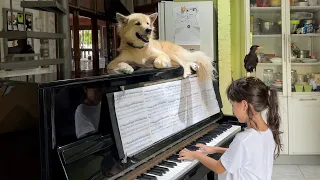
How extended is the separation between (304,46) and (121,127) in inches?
148

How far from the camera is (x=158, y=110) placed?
185 cm

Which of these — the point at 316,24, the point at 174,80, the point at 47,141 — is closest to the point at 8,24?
the point at 174,80

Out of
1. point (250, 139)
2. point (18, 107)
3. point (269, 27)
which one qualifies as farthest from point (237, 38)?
point (18, 107)

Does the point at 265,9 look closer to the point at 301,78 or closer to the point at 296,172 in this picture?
the point at 301,78

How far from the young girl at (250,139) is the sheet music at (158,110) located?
22cm

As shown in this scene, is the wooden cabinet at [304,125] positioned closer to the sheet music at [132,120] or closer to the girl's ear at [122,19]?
the girl's ear at [122,19]

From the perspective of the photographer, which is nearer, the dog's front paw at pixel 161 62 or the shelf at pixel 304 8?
the dog's front paw at pixel 161 62

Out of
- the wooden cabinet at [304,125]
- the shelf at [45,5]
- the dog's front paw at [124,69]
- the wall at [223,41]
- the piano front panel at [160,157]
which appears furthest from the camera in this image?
the wooden cabinet at [304,125]

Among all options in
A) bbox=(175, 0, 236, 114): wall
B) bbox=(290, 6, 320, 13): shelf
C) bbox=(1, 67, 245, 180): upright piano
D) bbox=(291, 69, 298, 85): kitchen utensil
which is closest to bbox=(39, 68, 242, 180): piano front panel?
bbox=(1, 67, 245, 180): upright piano

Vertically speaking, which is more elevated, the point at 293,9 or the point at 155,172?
the point at 293,9

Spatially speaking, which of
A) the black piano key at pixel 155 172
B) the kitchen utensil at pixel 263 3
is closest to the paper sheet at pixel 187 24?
the kitchen utensil at pixel 263 3

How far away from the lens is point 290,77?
14.2 ft

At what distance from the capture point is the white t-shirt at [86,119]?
1.35 metres

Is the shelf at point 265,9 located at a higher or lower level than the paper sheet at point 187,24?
higher
